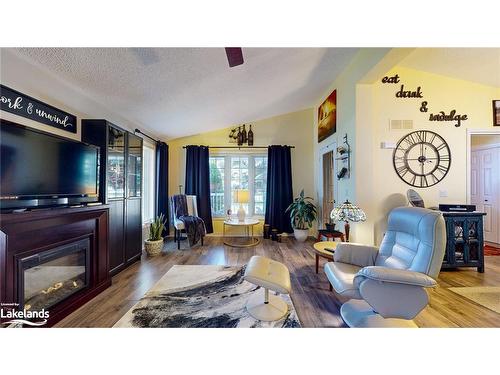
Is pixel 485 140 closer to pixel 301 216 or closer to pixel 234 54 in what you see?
pixel 301 216

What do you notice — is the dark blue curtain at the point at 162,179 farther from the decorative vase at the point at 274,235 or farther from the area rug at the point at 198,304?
the decorative vase at the point at 274,235

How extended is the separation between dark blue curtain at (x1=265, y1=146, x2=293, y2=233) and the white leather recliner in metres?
2.54

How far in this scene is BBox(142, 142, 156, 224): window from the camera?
405 cm

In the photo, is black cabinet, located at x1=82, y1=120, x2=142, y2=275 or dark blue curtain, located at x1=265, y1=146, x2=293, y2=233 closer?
black cabinet, located at x1=82, y1=120, x2=142, y2=275

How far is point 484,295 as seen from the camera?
6.82 ft

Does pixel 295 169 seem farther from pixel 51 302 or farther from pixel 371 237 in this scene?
pixel 51 302

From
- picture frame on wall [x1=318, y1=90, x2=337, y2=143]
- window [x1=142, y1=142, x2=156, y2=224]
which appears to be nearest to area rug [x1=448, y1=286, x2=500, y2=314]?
picture frame on wall [x1=318, y1=90, x2=337, y2=143]

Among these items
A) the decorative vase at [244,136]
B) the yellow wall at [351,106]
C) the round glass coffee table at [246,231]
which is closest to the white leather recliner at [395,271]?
the yellow wall at [351,106]

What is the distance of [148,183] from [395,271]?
4.23 metres

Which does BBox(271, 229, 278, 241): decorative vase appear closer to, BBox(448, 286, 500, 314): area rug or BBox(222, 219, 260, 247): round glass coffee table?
BBox(222, 219, 260, 247): round glass coffee table

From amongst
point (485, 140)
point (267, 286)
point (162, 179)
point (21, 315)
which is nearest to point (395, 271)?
point (267, 286)
